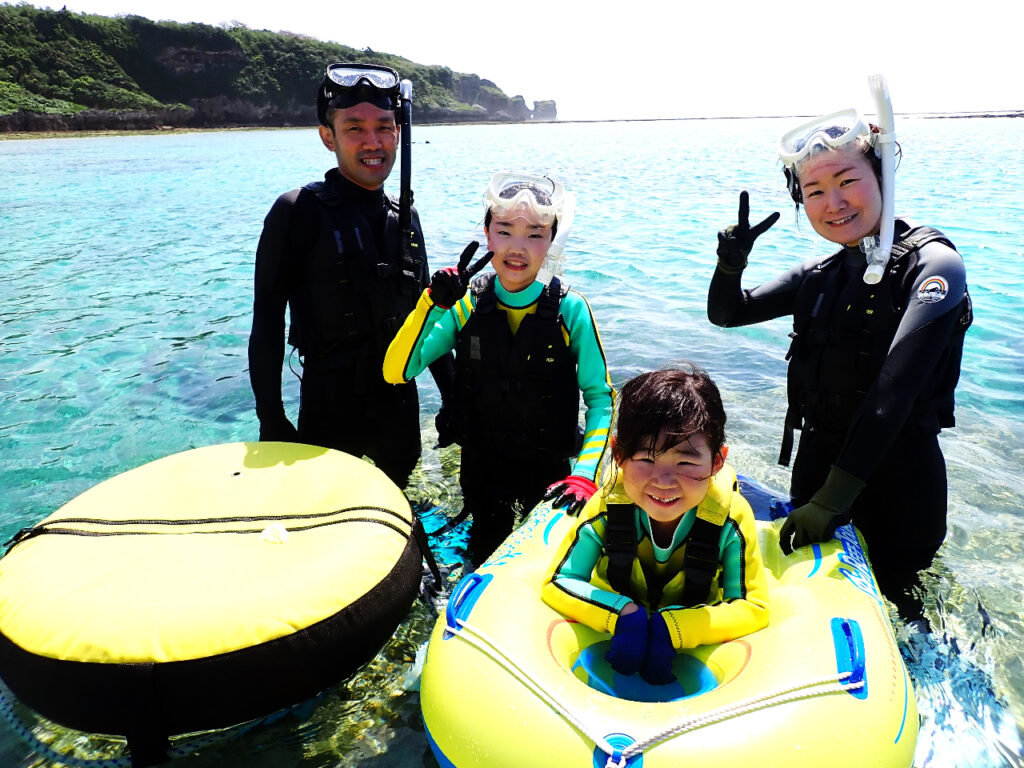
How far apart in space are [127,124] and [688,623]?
70.9 m

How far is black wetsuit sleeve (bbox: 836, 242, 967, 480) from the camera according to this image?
2.32 m

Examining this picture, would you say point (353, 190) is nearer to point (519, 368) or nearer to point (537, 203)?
point (537, 203)

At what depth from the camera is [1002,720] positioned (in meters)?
2.82

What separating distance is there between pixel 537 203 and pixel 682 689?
1804 millimetres

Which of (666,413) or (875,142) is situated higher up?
(875,142)

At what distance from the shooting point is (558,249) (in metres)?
2.93

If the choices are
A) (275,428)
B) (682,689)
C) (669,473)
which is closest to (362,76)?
(275,428)

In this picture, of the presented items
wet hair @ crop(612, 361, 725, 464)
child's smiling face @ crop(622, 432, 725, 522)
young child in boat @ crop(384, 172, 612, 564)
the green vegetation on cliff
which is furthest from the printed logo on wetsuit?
the green vegetation on cliff

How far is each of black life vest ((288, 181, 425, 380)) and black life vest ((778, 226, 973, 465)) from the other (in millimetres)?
1781

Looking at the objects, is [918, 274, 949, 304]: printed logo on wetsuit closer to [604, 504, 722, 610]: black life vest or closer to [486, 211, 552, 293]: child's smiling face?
[604, 504, 722, 610]: black life vest

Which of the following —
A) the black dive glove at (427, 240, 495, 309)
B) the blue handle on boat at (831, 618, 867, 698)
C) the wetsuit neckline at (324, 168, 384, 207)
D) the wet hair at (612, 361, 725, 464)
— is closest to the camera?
the blue handle on boat at (831, 618, 867, 698)

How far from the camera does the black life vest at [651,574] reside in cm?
231

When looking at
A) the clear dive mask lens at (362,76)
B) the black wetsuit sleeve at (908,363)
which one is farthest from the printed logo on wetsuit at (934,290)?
the clear dive mask lens at (362,76)

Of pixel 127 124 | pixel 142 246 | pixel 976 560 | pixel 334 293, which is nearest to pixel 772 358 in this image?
pixel 976 560
